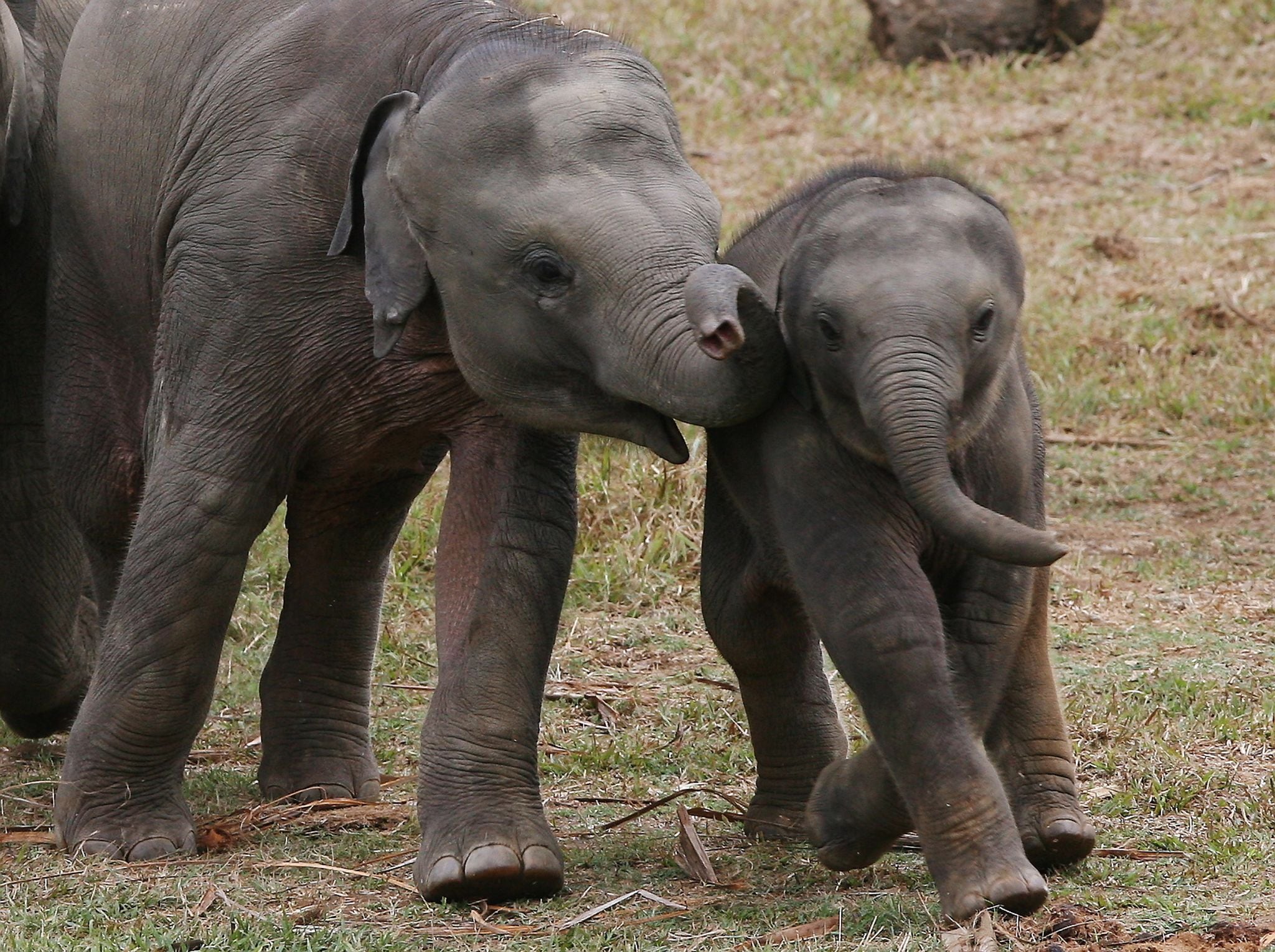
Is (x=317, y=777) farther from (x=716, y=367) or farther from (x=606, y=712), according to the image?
(x=716, y=367)

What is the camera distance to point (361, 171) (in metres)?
3.88

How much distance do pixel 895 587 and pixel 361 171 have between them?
4.24 feet

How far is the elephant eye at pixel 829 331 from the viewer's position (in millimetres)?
3344

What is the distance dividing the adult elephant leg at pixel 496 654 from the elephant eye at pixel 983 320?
41.3 inches

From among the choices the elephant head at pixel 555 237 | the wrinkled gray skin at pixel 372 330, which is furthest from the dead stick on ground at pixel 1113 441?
the elephant head at pixel 555 237

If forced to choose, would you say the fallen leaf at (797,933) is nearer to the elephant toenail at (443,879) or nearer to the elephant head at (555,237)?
the elephant toenail at (443,879)

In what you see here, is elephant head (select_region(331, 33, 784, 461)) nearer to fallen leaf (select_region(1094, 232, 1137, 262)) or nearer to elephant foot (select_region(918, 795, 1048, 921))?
elephant foot (select_region(918, 795, 1048, 921))

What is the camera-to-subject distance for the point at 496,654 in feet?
13.0

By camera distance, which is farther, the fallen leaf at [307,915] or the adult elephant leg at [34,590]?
the adult elephant leg at [34,590]

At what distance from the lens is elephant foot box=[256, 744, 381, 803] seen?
4797 mm

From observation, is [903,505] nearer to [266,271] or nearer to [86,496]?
[266,271]

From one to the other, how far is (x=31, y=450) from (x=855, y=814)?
2.55 m

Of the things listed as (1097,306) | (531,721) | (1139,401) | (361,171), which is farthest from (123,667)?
(1097,306)

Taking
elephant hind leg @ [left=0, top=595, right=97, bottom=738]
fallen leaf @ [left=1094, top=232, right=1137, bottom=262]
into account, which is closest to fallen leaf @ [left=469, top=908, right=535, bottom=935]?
elephant hind leg @ [left=0, top=595, right=97, bottom=738]
